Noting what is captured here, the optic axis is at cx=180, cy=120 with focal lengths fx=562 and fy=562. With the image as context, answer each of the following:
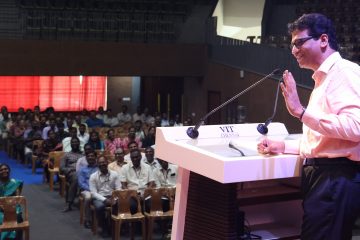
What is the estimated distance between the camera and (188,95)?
57.8 ft

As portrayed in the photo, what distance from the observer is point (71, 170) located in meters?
8.90

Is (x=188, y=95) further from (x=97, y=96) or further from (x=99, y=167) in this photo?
(x=99, y=167)

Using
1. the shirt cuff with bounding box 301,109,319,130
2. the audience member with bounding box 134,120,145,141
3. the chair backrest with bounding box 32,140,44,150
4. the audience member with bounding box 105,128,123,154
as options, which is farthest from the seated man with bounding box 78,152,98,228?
the shirt cuff with bounding box 301,109,319,130

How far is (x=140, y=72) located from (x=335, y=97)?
14.4m

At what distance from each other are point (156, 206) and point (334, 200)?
5.61 metres

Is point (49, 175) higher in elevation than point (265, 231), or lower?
lower

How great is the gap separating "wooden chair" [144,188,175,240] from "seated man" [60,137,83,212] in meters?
1.63

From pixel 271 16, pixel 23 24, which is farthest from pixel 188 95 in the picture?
pixel 23 24

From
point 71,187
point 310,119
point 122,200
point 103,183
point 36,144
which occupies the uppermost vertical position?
point 310,119

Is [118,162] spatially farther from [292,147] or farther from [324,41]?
[324,41]

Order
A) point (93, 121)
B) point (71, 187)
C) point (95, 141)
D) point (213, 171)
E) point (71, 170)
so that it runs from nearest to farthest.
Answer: point (213, 171)
point (71, 187)
point (71, 170)
point (95, 141)
point (93, 121)

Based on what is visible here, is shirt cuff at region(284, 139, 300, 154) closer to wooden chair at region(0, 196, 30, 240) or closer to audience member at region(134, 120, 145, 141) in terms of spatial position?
wooden chair at region(0, 196, 30, 240)

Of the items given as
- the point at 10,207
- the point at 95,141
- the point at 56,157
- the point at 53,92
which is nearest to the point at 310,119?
the point at 10,207

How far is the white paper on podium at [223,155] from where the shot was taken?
1811mm
